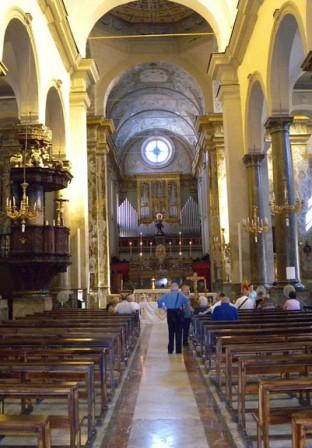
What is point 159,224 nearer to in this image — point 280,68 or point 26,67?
point 280,68

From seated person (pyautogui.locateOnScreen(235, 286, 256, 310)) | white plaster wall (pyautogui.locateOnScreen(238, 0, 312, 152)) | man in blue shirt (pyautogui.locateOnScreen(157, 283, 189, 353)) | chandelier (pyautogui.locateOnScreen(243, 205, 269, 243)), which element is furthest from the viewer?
chandelier (pyautogui.locateOnScreen(243, 205, 269, 243))

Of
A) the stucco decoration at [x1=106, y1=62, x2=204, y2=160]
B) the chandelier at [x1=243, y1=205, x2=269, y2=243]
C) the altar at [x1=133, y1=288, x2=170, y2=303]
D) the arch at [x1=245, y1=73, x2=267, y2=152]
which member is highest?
the stucco decoration at [x1=106, y1=62, x2=204, y2=160]

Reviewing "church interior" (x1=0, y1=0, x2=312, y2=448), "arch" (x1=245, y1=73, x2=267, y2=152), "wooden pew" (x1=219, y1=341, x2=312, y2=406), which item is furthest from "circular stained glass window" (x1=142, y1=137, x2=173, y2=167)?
"wooden pew" (x1=219, y1=341, x2=312, y2=406)

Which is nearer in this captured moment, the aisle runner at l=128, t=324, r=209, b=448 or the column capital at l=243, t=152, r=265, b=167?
the aisle runner at l=128, t=324, r=209, b=448

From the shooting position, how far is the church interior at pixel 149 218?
4934mm

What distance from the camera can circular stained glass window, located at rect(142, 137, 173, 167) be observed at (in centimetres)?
3931

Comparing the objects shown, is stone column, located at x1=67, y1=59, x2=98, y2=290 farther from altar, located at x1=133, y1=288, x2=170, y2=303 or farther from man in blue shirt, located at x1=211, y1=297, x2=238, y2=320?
man in blue shirt, located at x1=211, y1=297, x2=238, y2=320

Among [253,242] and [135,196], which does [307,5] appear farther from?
[135,196]

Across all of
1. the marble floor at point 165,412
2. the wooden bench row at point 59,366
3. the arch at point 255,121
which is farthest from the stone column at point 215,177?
the wooden bench row at point 59,366

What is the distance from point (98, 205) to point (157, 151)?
1651 centimetres

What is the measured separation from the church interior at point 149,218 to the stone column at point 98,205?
0.08 metres

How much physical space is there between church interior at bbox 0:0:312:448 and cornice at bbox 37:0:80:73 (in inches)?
2.7

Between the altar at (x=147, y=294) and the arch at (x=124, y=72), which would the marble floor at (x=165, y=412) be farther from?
the arch at (x=124, y=72)

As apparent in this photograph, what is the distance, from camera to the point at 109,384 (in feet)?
23.3
